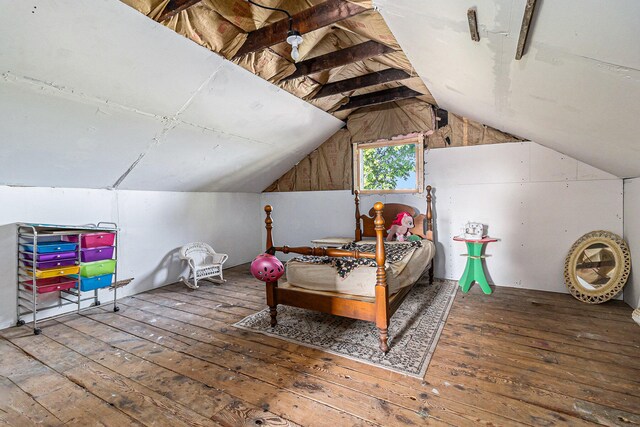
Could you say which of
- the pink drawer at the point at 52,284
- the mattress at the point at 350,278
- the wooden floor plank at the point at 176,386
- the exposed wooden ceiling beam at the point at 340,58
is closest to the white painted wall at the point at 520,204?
the mattress at the point at 350,278

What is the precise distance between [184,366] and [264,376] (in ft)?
2.08

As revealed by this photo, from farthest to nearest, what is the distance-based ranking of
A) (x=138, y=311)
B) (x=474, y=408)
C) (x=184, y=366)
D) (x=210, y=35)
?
(x=138, y=311)
(x=210, y=35)
(x=184, y=366)
(x=474, y=408)

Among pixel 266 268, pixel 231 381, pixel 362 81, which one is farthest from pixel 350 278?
pixel 362 81

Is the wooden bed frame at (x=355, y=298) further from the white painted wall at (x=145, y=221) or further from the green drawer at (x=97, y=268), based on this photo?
the white painted wall at (x=145, y=221)

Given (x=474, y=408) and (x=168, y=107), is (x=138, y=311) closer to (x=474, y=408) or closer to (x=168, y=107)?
(x=168, y=107)

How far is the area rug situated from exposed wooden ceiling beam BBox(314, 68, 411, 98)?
2545 millimetres

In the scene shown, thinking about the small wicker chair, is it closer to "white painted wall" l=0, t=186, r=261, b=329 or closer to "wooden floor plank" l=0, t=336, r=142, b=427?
"white painted wall" l=0, t=186, r=261, b=329

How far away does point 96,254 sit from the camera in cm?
322

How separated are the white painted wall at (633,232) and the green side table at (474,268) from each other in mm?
1241

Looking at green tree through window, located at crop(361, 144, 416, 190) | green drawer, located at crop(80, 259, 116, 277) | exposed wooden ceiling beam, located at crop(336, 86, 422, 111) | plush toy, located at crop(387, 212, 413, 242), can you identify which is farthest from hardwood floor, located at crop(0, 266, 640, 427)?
exposed wooden ceiling beam, located at crop(336, 86, 422, 111)

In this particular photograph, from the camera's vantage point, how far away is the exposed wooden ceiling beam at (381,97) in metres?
4.08

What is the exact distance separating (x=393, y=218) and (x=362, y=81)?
2.04m

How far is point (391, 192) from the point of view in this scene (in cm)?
479

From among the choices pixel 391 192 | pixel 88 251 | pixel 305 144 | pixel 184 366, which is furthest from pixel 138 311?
pixel 391 192
